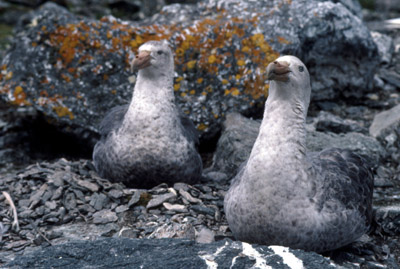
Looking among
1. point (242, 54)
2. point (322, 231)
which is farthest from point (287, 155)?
point (242, 54)

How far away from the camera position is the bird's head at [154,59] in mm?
5918

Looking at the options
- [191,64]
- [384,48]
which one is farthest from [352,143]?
[384,48]

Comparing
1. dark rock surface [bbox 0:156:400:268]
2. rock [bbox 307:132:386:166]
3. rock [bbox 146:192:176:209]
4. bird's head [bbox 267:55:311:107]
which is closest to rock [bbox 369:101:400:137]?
rock [bbox 307:132:386:166]

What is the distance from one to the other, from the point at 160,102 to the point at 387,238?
2.66m

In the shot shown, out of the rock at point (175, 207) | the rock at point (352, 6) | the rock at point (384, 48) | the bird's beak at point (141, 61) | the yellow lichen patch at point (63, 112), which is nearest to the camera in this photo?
the rock at point (175, 207)

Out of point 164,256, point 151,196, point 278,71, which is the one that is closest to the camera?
point 164,256

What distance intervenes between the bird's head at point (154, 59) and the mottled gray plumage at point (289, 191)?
1807 mm

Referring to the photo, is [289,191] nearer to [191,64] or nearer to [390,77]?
[191,64]

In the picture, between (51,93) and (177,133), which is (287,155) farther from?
(51,93)

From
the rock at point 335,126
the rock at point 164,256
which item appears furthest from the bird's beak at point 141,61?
the rock at point 335,126

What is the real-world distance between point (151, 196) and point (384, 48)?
6201 mm

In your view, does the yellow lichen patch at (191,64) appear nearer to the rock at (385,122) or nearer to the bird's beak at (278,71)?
the rock at (385,122)

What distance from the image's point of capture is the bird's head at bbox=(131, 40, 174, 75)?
19.4 feet

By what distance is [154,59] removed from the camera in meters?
6.05
